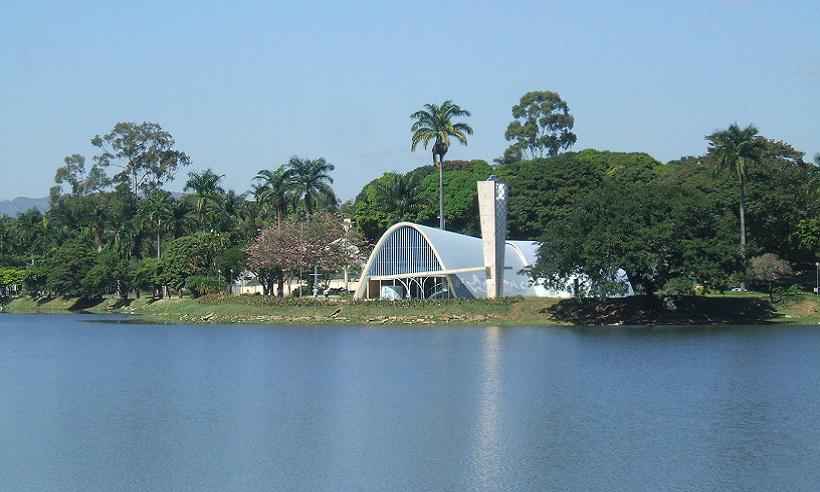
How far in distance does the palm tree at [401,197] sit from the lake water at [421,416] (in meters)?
43.4

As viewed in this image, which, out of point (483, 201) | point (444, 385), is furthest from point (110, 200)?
point (444, 385)

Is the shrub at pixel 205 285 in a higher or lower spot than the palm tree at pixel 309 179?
lower

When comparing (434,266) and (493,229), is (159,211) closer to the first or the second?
(434,266)

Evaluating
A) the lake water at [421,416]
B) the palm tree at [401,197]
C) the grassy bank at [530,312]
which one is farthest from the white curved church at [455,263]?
the lake water at [421,416]

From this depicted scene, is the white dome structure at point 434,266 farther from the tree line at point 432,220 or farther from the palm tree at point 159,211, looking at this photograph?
the palm tree at point 159,211

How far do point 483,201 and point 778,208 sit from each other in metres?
22.8

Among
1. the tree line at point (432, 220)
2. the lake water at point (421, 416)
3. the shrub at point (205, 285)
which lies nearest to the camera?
the lake water at point (421, 416)

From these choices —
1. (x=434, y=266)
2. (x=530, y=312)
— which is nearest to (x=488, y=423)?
(x=530, y=312)

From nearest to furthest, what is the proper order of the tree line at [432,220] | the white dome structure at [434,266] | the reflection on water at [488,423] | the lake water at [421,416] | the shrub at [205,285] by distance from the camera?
the reflection on water at [488,423]
the lake water at [421,416]
the tree line at [432,220]
the white dome structure at [434,266]
the shrub at [205,285]

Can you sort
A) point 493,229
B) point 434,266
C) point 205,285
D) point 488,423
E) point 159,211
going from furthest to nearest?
1. point 159,211
2. point 205,285
3. point 434,266
4. point 493,229
5. point 488,423

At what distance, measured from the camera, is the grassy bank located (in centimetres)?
6838

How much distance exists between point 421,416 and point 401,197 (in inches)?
2715

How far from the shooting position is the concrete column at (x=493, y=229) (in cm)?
7681

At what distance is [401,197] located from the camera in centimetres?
10025
